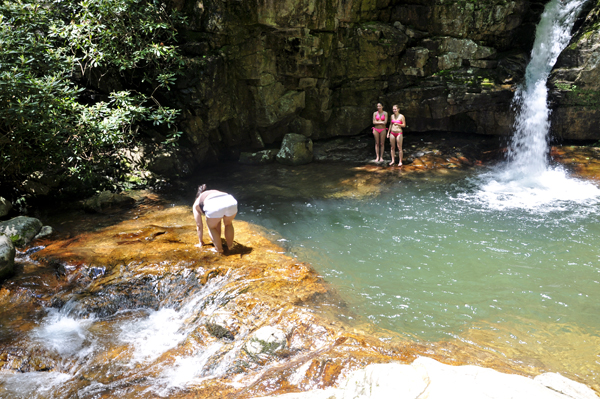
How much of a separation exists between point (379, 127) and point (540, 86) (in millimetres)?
4685

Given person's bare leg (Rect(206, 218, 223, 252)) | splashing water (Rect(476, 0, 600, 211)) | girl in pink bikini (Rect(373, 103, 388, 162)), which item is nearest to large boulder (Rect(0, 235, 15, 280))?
person's bare leg (Rect(206, 218, 223, 252))

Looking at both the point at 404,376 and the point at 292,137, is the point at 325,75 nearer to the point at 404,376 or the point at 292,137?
the point at 292,137

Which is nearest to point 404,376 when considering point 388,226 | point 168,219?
point 388,226

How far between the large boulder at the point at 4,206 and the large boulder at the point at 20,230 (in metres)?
0.91

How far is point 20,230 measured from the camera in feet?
20.4

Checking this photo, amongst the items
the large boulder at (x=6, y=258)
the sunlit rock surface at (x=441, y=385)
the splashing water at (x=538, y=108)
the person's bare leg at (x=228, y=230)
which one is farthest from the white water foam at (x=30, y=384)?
the splashing water at (x=538, y=108)

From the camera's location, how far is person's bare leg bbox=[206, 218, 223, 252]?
5.59 meters

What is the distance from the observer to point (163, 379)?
12.2 feet

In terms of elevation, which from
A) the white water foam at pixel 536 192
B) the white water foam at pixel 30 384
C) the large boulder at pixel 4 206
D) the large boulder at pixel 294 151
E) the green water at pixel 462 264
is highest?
the large boulder at pixel 294 151

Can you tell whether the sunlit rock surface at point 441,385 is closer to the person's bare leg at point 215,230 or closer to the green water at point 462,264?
the green water at point 462,264

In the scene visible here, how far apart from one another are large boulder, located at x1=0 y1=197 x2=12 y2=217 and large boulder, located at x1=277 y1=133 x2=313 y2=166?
21.5ft

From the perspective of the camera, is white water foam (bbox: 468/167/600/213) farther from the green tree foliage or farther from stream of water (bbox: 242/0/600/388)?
the green tree foliage

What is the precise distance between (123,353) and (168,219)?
368cm

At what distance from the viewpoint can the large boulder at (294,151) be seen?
11.0 meters
